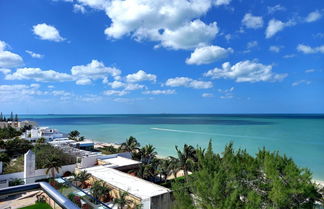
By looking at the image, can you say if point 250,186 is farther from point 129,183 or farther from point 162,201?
point 129,183

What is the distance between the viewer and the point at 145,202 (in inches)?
650

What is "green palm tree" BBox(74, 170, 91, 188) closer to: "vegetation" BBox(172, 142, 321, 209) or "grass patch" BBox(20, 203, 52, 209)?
"grass patch" BBox(20, 203, 52, 209)

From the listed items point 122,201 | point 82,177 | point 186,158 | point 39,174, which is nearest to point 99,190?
point 122,201

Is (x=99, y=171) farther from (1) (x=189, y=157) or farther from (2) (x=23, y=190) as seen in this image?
(2) (x=23, y=190)

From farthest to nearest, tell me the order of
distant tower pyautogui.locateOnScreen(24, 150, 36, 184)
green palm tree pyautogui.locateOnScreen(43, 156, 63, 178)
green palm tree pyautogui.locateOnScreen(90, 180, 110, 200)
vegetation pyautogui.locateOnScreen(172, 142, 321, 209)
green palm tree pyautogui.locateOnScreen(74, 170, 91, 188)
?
green palm tree pyautogui.locateOnScreen(43, 156, 63, 178) → distant tower pyautogui.locateOnScreen(24, 150, 36, 184) → green palm tree pyautogui.locateOnScreen(74, 170, 91, 188) → green palm tree pyautogui.locateOnScreen(90, 180, 110, 200) → vegetation pyautogui.locateOnScreen(172, 142, 321, 209)

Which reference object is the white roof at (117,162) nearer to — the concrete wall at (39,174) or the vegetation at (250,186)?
the concrete wall at (39,174)

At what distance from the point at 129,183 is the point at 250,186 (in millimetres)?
11189

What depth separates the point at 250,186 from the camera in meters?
13.7

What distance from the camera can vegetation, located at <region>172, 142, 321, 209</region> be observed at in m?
11.9

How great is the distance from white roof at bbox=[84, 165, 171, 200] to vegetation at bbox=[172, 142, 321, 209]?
168 inches

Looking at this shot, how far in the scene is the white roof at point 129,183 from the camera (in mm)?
17833

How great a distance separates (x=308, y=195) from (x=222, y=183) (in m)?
4.85

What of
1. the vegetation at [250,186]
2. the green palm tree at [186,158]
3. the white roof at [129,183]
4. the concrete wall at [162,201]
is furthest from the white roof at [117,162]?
the vegetation at [250,186]

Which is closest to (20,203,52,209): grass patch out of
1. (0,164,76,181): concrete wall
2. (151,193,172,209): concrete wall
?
(151,193,172,209): concrete wall
